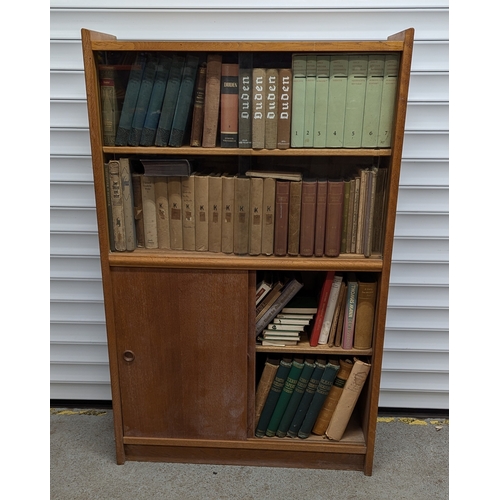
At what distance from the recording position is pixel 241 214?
6.44 ft

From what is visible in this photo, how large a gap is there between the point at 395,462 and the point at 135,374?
1.19 meters

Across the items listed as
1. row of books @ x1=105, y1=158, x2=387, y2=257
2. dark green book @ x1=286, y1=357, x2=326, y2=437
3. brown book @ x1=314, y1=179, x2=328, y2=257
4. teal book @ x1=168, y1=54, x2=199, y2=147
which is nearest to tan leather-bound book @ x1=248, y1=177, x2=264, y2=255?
row of books @ x1=105, y1=158, x2=387, y2=257

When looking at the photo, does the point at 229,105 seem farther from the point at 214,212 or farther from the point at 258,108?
the point at 214,212

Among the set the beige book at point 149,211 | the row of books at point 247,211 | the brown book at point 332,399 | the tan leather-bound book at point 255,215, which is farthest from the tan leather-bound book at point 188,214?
the brown book at point 332,399

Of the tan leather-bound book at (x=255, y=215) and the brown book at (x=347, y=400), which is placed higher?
the tan leather-bound book at (x=255, y=215)

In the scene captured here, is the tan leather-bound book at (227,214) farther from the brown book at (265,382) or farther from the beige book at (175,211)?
the brown book at (265,382)

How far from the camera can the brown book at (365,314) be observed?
2.01 metres

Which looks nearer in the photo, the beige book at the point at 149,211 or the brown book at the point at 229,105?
the brown book at the point at 229,105

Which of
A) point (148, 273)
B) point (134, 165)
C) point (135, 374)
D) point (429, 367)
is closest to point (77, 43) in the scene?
point (134, 165)

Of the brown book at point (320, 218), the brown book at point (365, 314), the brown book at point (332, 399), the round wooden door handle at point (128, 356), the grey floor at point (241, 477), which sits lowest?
the grey floor at point (241, 477)

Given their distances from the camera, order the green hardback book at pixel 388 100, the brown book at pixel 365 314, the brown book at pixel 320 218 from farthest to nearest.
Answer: the brown book at pixel 365 314, the brown book at pixel 320 218, the green hardback book at pixel 388 100

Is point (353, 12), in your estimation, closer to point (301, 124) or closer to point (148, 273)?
point (301, 124)

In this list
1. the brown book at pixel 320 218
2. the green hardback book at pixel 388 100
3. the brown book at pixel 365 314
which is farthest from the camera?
the brown book at pixel 365 314

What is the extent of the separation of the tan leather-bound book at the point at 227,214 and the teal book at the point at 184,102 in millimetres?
228
